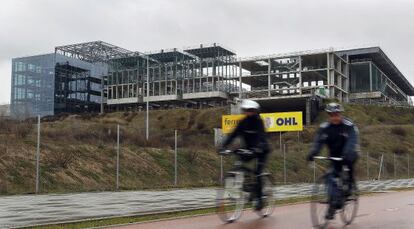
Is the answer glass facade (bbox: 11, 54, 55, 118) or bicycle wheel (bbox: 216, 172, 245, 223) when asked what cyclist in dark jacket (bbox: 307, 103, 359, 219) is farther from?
glass facade (bbox: 11, 54, 55, 118)

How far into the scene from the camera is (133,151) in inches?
1156

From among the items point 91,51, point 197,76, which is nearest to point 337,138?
point 197,76

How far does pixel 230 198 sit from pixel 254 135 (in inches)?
43.8

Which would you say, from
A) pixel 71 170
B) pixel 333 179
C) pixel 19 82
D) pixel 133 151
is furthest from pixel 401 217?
pixel 19 82

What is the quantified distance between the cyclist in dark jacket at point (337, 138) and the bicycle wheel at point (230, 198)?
128 cm

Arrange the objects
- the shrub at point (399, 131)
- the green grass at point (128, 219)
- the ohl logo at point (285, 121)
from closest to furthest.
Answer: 1. the green grass at point (128, 219)
2. the ohl logo at point (285, 121)
3. the shrub at point (399, 131)

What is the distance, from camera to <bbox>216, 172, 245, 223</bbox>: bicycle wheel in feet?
30.2

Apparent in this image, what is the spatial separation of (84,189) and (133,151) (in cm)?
777

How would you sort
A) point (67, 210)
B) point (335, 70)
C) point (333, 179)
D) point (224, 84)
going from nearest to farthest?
point (333, 179), point (67, 210), point (335, 70), point (224, 84)

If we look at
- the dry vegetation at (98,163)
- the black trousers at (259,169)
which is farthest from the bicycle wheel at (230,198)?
the dry vegetation at (98,163)

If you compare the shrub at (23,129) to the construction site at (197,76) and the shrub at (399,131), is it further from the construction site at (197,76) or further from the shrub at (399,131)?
the construction site at (197,76)

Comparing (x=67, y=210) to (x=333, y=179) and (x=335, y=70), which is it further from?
(x=335, y=70)

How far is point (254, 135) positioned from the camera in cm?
937

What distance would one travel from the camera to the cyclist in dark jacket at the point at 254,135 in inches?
367
